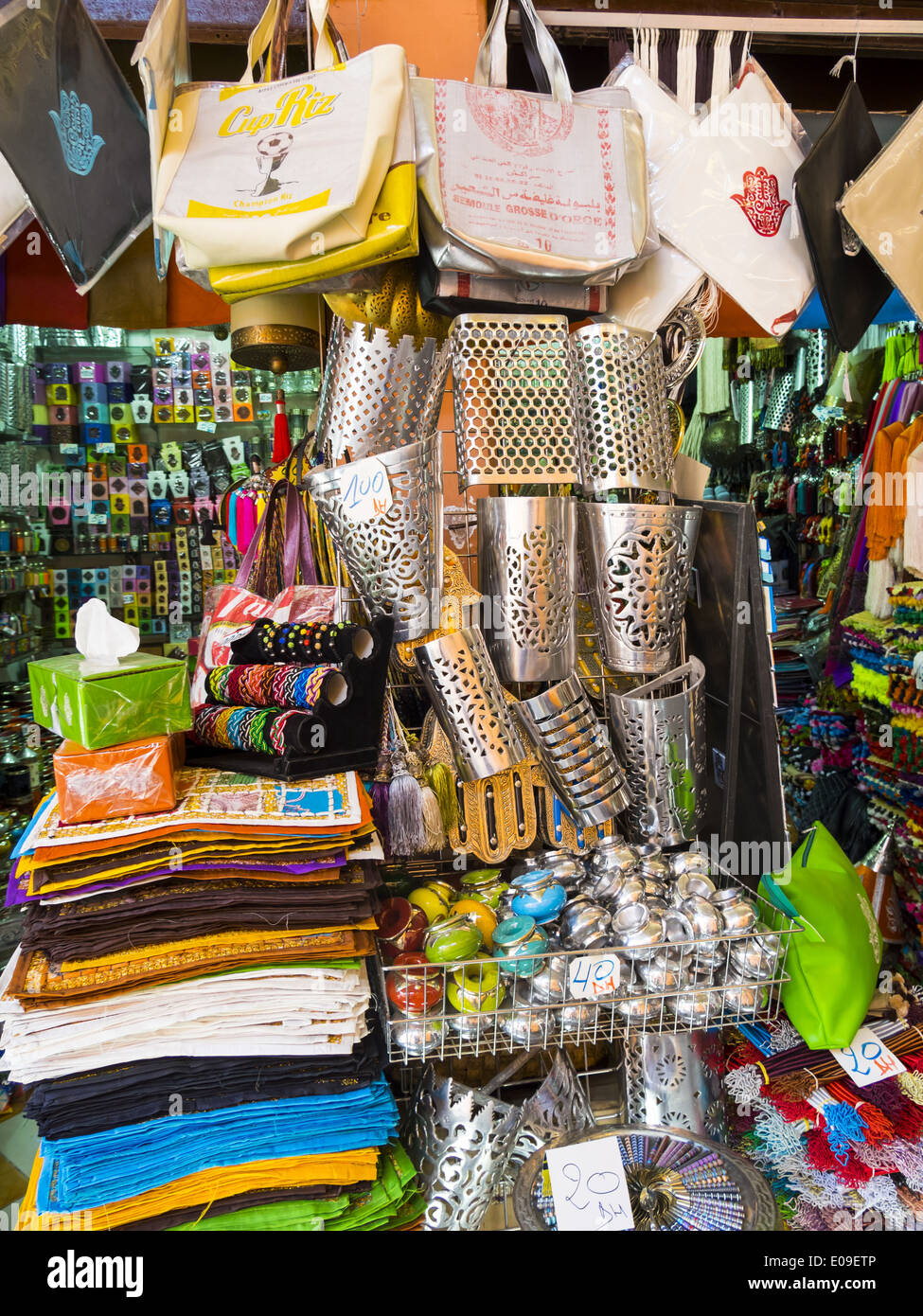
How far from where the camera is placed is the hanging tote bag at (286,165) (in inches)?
50.4

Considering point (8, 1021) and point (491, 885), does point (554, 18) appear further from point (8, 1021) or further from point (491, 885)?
point (8, 1021)

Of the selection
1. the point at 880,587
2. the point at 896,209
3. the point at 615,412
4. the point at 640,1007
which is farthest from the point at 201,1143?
the point at 880,587

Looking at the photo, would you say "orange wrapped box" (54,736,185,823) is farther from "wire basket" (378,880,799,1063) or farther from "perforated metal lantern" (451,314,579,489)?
"perforated metal lantern" (451,314,579,489)

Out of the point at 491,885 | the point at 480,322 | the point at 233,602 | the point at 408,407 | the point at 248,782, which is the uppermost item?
the point at 480,322

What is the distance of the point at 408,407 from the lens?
1497mm

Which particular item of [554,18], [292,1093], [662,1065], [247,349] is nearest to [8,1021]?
[292,1093]

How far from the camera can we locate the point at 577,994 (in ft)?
4.16

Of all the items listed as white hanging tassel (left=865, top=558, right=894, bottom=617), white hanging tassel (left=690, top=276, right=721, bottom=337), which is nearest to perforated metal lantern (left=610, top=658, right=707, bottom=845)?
white hanging tassel (left=690, top=276, right=721, bottom=337)

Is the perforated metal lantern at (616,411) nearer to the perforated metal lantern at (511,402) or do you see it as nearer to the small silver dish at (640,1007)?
the perforated metal lantern at (511,402)

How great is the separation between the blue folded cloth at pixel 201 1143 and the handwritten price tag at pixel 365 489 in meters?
0.82

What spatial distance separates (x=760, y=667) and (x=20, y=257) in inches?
62.2

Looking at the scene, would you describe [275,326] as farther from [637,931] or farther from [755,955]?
[755,955]

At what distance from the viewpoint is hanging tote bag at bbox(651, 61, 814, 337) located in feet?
5.29

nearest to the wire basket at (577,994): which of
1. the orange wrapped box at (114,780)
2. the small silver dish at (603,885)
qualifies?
the small silver dish at (603,885)
